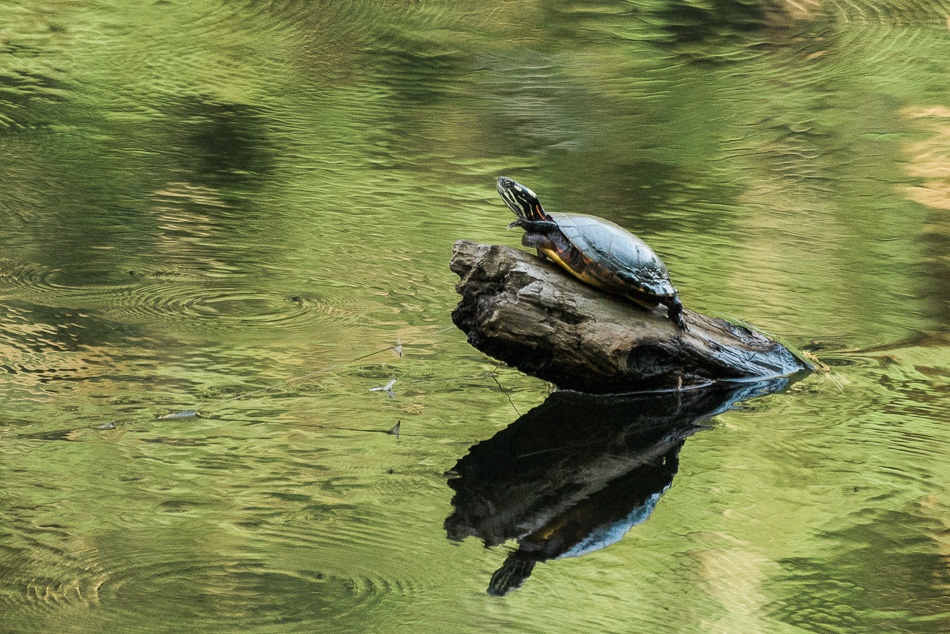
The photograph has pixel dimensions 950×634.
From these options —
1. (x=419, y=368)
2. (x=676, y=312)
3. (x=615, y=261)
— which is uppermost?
(x=615, y=261)

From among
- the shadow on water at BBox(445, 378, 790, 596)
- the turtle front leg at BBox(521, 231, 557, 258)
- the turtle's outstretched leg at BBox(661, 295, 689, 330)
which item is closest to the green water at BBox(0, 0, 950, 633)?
the shadow on water at BBox(445, 378, 790, 596)

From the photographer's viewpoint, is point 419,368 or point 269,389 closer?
point 269,389

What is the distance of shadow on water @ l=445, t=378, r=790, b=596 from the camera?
1.62m

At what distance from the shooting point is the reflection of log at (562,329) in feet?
7.04

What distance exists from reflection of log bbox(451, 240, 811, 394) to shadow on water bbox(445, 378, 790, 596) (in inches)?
Answer: 2.7

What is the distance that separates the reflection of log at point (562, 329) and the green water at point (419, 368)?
81mm

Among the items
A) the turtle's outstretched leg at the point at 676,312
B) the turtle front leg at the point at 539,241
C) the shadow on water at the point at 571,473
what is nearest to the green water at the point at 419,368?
the shadow on water at the point at 571,473

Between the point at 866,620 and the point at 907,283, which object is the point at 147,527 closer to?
the point at 866,620

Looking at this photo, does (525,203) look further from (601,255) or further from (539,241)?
(601,255)

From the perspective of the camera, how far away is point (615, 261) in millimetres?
2219

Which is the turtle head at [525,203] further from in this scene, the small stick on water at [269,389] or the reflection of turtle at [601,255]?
the small stick on water at [269,389]

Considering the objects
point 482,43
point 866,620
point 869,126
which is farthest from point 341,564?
point 482,43

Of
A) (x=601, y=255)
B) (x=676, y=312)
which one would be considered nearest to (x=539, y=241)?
(x=601, y=255)

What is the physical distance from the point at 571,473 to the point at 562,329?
404 mm
